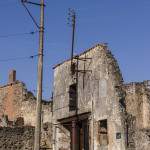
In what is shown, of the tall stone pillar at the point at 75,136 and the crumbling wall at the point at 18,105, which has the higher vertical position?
the crumbling wall at the point at 18,105

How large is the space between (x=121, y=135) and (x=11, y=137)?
951cm

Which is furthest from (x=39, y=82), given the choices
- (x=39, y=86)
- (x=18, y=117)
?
(x=18, y=117)

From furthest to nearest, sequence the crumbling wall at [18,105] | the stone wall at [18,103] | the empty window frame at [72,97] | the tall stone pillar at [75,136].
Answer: the stone wall at [18,103] < the crumbling wall at [18,105] < the empty window frame at [72,97] < the tall stone pillar at [75,136]

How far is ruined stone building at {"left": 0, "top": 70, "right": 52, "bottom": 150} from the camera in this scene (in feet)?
95.8

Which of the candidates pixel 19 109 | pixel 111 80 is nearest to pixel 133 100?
pixel 19 109

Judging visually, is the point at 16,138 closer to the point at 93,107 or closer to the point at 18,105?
the point at 93,107

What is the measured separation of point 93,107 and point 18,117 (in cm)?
1533

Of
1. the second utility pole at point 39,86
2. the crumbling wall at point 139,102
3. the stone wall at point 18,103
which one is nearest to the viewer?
the second utility pole at point 39,86

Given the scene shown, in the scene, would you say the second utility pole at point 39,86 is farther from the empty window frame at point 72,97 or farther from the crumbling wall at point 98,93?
the empty window frame at point 72,97

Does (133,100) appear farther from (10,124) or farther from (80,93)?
(80,93)

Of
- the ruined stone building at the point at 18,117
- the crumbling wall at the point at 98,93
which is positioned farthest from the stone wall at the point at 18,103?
the crumbling wall at the point at 98,93

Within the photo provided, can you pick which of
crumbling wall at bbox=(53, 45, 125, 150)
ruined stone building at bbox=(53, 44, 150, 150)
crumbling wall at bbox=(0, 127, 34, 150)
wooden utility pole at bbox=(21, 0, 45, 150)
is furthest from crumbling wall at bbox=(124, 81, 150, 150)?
wooden utility pole at bbox=(21, 0, 45, 150)

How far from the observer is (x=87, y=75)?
25.2m

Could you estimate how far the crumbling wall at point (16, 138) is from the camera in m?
28.8
